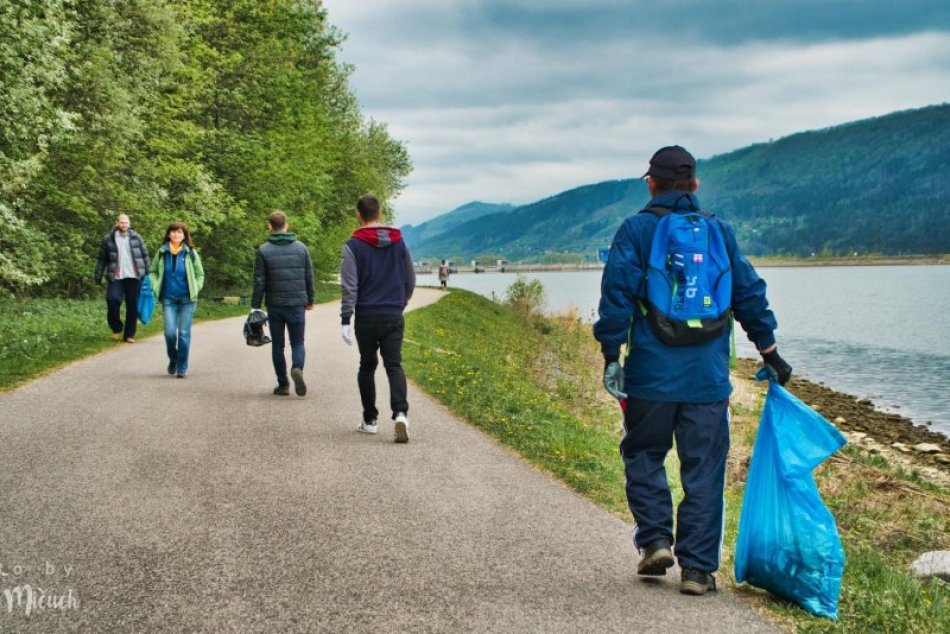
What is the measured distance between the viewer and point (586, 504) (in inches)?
243

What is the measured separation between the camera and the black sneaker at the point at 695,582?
430cm

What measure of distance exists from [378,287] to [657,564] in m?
4.37

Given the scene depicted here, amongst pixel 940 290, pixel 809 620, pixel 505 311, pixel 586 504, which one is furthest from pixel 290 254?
pixel 940 290

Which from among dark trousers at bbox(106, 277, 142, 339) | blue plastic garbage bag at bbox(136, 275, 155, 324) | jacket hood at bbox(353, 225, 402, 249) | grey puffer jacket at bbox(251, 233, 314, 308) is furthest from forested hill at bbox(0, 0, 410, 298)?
jacket hood at bbox(353, 225, 402, 249)

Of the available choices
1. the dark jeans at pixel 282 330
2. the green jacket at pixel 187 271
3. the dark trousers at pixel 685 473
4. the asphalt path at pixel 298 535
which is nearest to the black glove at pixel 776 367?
the dark trousers at pixel 685 473

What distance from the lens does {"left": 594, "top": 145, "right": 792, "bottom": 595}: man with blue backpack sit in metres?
4.33

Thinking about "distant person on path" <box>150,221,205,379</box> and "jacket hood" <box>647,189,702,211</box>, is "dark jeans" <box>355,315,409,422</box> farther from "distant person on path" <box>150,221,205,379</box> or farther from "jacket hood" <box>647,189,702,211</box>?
"distant person on path" <box>150,221,205,379</box>

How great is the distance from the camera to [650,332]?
4422mm

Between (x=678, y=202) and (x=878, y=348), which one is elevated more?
(x=678, y=202)

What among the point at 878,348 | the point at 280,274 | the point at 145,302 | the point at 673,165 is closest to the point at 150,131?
the point at 145,302

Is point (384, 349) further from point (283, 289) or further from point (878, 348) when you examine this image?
point (878, 348)

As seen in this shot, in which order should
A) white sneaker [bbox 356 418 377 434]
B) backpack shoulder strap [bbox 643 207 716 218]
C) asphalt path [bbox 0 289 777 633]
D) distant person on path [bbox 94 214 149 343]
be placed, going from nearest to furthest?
1. asphalt path [bbox 0 289 777 633]
2. backpack shoulder strap [bbox 643 207 716 218]
3. white sneaker [bbox 356 418 377 434]
4. distant person on path [bbox 94 214 149 343]

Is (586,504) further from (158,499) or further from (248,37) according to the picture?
(248,37)

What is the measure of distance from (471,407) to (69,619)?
265 inches
